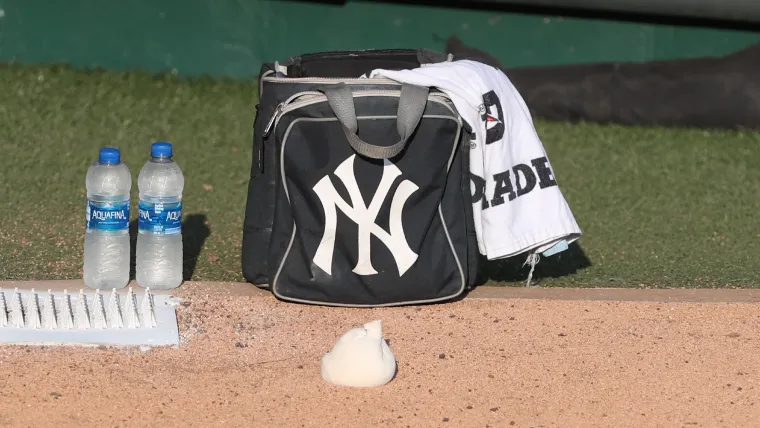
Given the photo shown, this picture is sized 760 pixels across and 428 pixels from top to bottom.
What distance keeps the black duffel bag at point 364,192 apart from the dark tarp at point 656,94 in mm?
3429

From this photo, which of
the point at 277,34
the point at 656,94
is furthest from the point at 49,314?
the point at 656,94

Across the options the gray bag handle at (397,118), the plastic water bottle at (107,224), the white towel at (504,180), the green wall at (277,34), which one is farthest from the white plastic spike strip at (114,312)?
the green wall at (277,34)

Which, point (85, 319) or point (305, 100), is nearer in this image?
point (85, 319)

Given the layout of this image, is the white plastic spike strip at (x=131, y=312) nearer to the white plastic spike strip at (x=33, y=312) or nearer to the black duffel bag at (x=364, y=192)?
the white plastic spike strip at (x=33, y=312)

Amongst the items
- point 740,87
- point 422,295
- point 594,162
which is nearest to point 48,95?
point 594,162

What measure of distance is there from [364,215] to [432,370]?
61 cm

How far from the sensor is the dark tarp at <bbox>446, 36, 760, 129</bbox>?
7.02 m

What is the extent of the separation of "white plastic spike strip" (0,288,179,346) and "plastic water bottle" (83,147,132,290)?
0.58 ft

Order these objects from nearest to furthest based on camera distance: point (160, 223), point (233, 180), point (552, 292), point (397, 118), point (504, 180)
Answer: point (397, 118)
point (160, 223)
point (504, 180)
point (552, 292)
point (233, 180)

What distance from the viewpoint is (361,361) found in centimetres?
310

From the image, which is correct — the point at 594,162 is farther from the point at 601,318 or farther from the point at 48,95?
the point at 48,95

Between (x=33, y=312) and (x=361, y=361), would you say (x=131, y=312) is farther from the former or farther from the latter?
(x=361, y=361)

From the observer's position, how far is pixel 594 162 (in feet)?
20.2

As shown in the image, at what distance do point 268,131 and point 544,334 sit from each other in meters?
1.14
